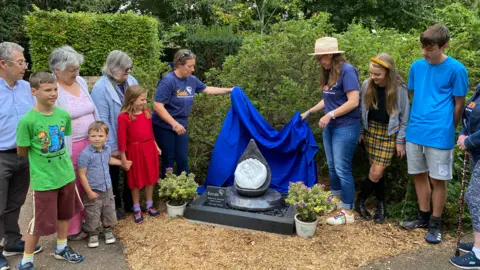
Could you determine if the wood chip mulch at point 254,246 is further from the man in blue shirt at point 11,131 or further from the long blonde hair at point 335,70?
the long blonde hair at point 335,70

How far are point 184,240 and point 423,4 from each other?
15923mm

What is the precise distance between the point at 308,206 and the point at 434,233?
3.82ft

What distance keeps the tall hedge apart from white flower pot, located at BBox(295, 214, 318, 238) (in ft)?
21.1

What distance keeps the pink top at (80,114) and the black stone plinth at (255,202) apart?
5.04 feet

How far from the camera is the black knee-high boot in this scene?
396 cm

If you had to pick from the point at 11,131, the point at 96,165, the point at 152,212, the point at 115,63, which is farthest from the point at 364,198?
the point at 11,131

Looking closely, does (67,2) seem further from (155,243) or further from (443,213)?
(443,213)

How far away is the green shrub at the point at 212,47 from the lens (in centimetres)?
1139

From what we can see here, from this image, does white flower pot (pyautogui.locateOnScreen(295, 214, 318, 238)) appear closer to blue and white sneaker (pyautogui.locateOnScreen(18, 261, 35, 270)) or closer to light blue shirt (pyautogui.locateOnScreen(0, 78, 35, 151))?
blue and white sneaker (pyautogui.locateOnScreen(18, 261, 35, 270))

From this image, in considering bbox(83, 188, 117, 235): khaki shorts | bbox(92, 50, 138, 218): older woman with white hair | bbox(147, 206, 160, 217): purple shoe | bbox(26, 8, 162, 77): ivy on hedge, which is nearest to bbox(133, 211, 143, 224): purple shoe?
bbox(147, 206, 160, 217): purple shoe

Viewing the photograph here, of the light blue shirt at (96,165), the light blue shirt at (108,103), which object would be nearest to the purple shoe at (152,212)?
the light blue shirt at (96,165)

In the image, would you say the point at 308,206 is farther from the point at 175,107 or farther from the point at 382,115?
the point at 175,107

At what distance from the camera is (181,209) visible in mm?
4047

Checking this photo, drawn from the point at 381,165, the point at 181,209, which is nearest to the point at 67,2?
the point at 181,209
